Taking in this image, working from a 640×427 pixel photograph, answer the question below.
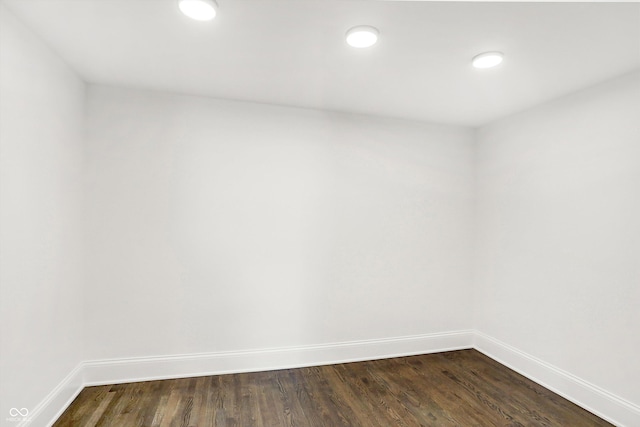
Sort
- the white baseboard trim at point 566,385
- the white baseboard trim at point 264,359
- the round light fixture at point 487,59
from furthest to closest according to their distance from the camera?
1. the white baseboard trim at point 264,359
2. the white baseboard trim at point 566,385
3. the round light fixture at point 487,59

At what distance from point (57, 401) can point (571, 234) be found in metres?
3.91

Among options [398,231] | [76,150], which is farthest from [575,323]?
[76,150]

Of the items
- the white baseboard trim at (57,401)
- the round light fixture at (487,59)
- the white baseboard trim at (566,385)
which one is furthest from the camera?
the white baseboard trim at (566,385)

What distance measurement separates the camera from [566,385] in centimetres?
254

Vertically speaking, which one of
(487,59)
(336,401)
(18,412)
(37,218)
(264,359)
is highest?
(487,59)

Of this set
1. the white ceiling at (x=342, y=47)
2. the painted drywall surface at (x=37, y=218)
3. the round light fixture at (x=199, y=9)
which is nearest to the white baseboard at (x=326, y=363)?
the painted drywall surface at (x=37, y=218)

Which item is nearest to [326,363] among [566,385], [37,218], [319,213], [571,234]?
[319,213]

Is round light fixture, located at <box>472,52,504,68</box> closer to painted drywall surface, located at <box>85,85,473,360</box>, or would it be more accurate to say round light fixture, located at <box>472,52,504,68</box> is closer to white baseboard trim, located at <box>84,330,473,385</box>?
painted drywall surface, located at <box>85,85,473,360</box>

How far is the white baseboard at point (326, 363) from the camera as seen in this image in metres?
2.20

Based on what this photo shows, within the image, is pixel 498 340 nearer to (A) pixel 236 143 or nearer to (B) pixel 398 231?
(B) pixel 398 231

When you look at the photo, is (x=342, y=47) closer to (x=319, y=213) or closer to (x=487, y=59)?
(x=487, y=59)

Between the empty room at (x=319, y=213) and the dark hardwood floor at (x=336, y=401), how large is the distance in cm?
2

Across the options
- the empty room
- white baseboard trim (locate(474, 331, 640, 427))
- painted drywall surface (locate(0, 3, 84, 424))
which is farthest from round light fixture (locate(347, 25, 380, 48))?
white baseboard trim (locate(474, 331, 640, 427))

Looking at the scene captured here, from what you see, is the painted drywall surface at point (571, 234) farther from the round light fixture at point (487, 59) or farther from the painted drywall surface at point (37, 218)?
the painted drywall surface at point (37, 218)
